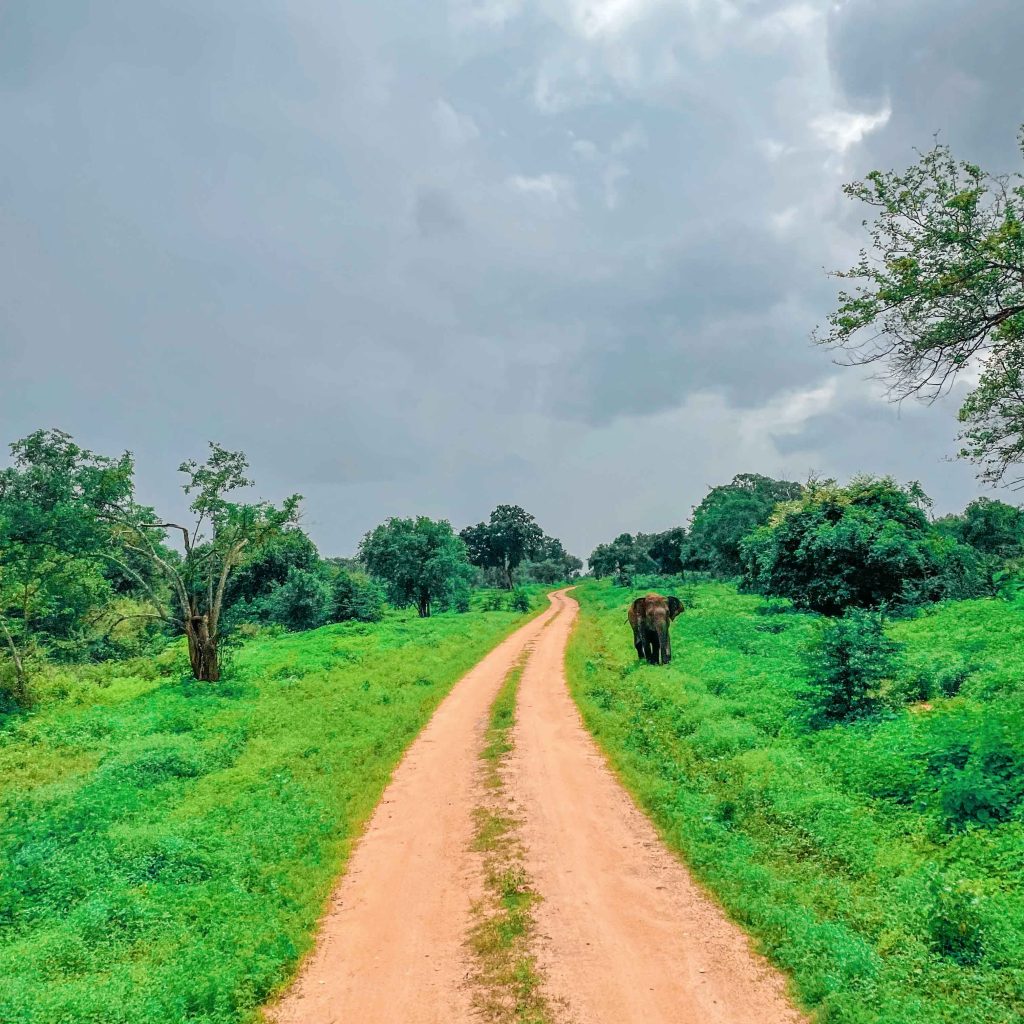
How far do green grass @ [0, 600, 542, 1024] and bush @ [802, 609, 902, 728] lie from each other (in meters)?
10.3

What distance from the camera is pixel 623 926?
813 centimetres

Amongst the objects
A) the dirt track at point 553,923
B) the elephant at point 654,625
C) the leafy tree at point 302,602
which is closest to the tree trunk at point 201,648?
the dirt track at point 553,923

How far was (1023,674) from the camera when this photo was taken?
14.9 m

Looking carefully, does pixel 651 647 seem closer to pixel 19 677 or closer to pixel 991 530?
pixel 19 677

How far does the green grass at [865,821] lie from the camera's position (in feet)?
21.9

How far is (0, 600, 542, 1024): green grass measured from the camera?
728 centimetres

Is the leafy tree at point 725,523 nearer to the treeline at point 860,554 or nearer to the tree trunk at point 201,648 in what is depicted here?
the treeline at point 860,554

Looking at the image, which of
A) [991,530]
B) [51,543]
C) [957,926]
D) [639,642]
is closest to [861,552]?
[639,642]

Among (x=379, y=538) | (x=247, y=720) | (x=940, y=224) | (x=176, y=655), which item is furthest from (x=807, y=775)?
(x=379, y=538)

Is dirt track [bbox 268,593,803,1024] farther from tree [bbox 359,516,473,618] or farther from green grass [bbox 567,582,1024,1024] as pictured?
tree [bbox 359,516,473,618]

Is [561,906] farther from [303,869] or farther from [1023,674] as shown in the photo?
[1023,674]

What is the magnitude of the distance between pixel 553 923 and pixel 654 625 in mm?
18343

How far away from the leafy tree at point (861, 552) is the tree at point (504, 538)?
83.8m

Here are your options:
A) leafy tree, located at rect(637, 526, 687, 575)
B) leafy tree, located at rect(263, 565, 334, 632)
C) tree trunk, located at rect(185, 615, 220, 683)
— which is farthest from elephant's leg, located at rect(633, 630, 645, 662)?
leafy tree, located at rect(637, 526, 687, 575)
